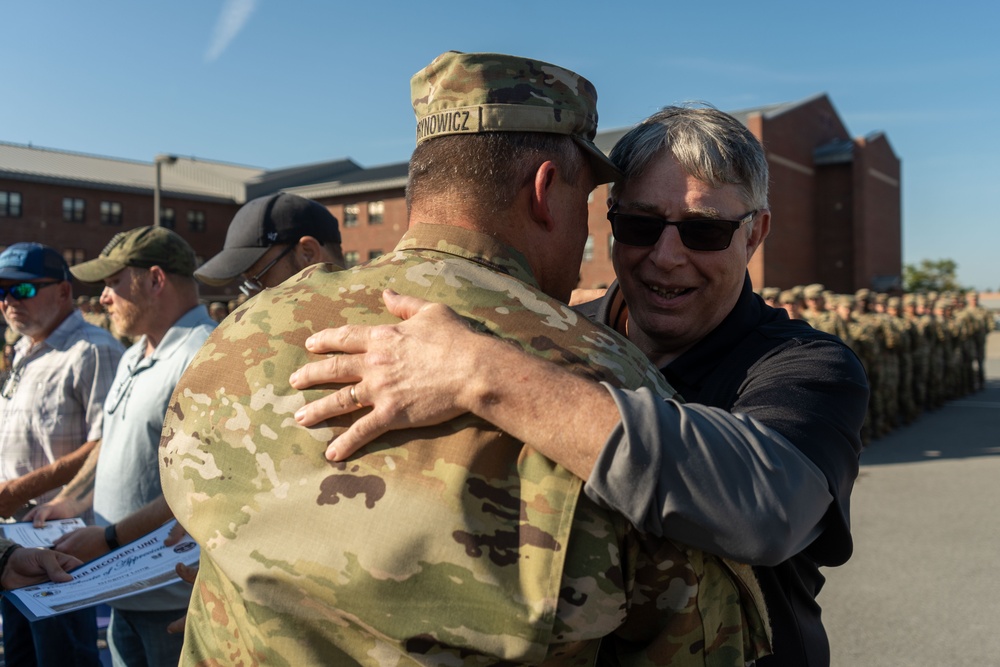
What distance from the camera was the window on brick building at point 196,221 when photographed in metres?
45.6

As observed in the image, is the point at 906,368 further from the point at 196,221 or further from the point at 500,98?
the point at 196,221

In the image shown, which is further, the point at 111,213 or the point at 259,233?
the point at 111,213

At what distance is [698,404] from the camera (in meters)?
1.40

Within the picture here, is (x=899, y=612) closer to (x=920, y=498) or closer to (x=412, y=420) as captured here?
(x=920, y=498)

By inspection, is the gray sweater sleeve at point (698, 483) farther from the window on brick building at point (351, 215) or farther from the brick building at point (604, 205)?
the window on brick building at point (351, 215)

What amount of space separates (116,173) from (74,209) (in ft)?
14.9

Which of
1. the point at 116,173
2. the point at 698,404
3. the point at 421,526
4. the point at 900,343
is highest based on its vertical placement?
the point at 116,173

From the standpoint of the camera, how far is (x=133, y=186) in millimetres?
42875

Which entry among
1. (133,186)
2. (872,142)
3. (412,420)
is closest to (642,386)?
(412,420)

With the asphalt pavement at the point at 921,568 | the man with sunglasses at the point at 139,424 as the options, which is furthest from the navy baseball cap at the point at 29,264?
the asphalt pavement at the point at 921,568

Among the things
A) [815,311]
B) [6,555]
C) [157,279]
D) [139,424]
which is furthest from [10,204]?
[6,555]

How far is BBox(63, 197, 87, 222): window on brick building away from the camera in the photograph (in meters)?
41.1

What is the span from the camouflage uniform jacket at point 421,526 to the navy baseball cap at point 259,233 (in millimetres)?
2005

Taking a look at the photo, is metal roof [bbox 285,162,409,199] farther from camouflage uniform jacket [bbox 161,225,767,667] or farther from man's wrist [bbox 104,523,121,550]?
camouflage uniform jacket [bbox 161,225,767,667]
